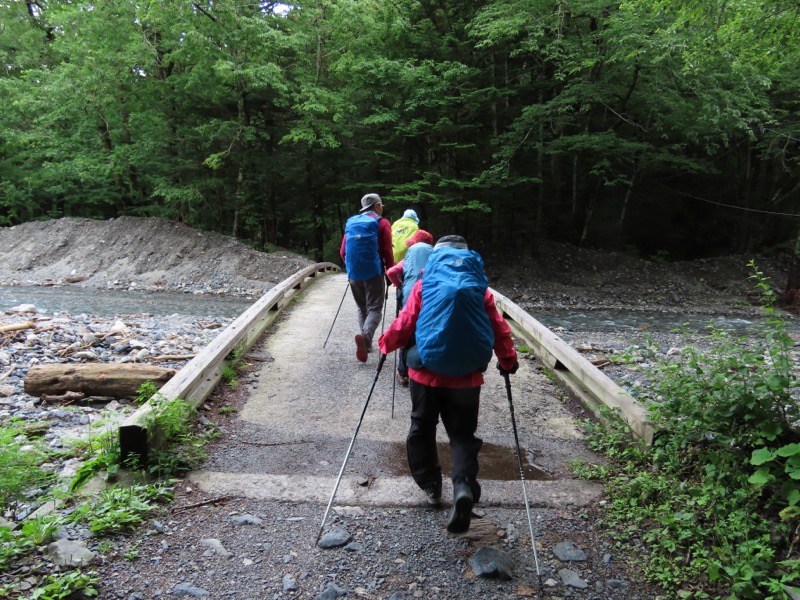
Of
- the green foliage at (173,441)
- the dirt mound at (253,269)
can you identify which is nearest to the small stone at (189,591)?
the green foliage at (173,441)

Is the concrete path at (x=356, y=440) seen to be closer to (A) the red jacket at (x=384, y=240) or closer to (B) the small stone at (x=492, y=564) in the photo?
(B) the small stone at (x=492, y=564)

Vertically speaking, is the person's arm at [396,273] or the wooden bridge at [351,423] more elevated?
the person's arm at [396,273]

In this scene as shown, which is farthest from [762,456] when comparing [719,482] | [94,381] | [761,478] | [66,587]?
[94,381]

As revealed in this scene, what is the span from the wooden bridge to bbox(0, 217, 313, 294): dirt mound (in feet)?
43.4

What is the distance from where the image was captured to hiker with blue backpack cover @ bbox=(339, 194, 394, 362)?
6.03 meters

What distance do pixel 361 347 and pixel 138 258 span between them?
18.6m

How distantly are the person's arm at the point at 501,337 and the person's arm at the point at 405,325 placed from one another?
1.37ft

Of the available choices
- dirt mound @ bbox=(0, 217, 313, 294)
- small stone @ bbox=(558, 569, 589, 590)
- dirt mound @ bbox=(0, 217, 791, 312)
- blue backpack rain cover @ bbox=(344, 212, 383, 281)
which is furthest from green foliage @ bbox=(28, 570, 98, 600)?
dirt mound @ bbox=(0, 217, 313, 294)

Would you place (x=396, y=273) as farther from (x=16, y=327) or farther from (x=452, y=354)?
(x=16, y=327)

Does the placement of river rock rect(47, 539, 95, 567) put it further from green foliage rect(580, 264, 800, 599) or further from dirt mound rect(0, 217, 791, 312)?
dirt mound rect(0, 217, 791, 312)

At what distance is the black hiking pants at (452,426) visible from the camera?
10.1 feet

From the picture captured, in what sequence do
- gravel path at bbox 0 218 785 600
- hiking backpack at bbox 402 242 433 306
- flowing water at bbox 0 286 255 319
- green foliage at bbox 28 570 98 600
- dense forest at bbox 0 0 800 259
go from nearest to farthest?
green foliage at bbox 28 570 98 600, gravel path at bbox 0 218 785 600, hiking backpack at bbox 402 242 433 306, flowing water at bbox 0 286 255 319, dense forest at bbox 0 0 800 259

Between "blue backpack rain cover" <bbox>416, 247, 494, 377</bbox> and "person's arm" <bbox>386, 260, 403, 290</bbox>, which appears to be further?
"person's arm" <bbox>386, 260, 403, 290</bbox>

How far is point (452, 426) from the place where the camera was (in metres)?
3.17
